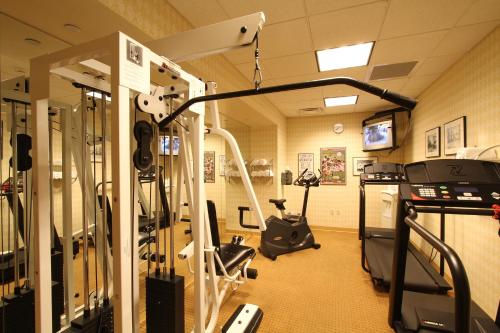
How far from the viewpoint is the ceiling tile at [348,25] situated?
6.46 feet

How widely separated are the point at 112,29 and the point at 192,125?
96 centimetres

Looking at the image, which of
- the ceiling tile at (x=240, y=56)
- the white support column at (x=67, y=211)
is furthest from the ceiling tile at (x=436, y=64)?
the white support column at (x=67, y=211)

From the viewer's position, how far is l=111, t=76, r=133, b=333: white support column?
2.71ft

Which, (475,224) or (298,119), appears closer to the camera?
(475,224)

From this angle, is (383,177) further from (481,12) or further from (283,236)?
(481,12)

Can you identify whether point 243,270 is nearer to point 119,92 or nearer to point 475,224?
point 119,92

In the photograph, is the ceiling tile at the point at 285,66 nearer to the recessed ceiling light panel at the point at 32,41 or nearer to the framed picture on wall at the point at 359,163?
the recessed ceiling light panel at the point at 32,41

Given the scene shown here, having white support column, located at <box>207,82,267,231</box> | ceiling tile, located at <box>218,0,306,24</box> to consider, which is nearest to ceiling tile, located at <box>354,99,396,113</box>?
ceiling tile, located at <box>218,0,306,24</box>

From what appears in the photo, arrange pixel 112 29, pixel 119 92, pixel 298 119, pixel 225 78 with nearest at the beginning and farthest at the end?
pixel 119 92, pixel 112 29, pixel 225 78, pixel 298 119

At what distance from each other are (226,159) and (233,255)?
2.51m

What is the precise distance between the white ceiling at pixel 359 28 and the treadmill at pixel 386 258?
146cm

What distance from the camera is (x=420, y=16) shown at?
6.67ft

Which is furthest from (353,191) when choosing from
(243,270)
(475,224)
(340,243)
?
(243,270)

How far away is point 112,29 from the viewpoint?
1.60 meters
